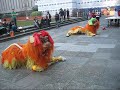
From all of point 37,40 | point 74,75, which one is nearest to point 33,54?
point 37,40

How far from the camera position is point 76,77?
6.44 meters

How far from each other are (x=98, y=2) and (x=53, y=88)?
42.7 metres

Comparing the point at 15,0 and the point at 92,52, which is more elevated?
the point at 15,0

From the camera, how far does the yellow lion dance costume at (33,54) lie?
22.5ft

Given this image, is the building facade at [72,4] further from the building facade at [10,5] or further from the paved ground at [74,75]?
the building facade at [10,5]

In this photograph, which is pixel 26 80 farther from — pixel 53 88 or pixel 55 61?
pixel 55 61

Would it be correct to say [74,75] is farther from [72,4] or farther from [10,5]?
[10,5]

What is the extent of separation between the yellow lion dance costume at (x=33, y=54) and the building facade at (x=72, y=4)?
127ft

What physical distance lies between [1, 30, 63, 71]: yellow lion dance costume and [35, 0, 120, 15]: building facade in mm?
38722

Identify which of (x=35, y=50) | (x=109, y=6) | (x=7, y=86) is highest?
(x=109, y=6)

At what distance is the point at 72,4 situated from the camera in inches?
1853

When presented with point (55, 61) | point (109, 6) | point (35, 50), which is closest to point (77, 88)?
point (35, 50)

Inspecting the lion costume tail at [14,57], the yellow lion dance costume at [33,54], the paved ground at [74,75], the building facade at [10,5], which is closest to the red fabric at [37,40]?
the yellow lion dance costume at [33,54]

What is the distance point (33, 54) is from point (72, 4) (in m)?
41.3
